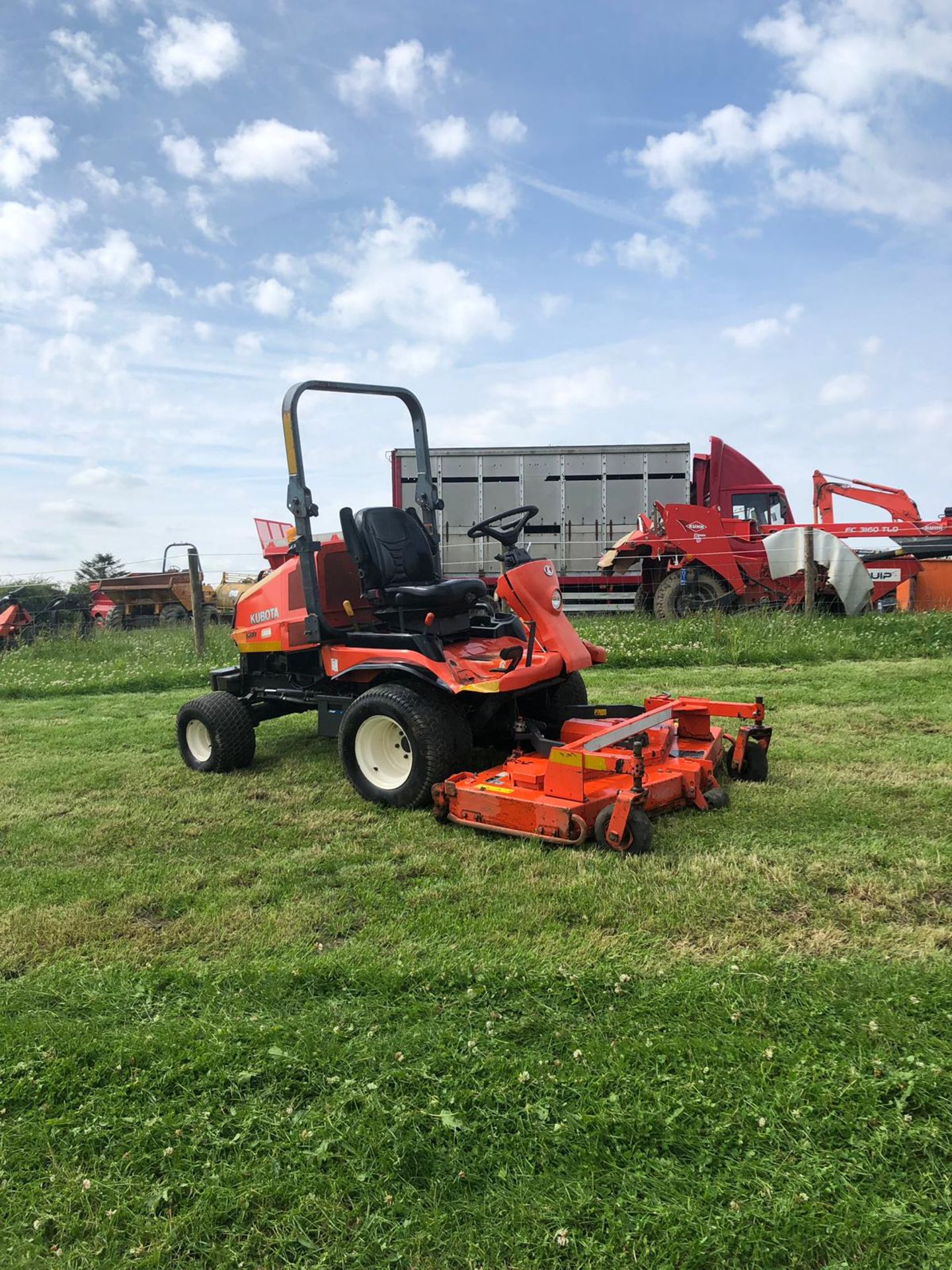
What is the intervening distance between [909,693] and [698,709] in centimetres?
322

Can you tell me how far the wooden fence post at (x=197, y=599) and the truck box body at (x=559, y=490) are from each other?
559 cm

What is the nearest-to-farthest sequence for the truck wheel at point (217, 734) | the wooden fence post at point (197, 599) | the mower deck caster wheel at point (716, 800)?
1. the mower deck caster wheel at point (716, 800)
2. the truck wheel at point (217, 734)
3. the wooden fence post at point (197, 599)

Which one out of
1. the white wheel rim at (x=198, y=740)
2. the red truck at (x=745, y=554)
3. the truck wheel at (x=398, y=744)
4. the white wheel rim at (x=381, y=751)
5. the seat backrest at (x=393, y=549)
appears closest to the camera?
the truck wheel at (x=398, y=744)

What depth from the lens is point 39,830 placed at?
479 centimetres

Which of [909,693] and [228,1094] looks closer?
[228,1094]

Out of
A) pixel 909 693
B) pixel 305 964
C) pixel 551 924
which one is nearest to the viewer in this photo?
pixel 305 964

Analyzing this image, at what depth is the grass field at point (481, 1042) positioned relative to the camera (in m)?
1.90

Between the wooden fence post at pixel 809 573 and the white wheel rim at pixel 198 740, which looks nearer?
the white wheel rim at pixel 198 740

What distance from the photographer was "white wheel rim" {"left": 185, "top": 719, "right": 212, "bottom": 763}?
20.0 feet

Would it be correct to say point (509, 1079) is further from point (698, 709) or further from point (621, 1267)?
point (698, 709)

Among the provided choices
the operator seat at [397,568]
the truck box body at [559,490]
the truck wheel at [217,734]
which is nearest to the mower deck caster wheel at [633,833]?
the operator seat at [397,568]

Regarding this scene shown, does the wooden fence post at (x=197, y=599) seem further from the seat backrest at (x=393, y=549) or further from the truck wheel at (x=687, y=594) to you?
the truck wheel at (x=687, y=594)

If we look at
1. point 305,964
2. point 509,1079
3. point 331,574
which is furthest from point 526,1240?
point 331,574

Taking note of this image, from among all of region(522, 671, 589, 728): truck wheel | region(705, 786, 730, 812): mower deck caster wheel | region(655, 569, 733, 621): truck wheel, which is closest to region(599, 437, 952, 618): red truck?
region(655, 569, 733, 621): truck wheel
